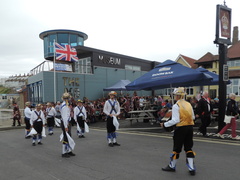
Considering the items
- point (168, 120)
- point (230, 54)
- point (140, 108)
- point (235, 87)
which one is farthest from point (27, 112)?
point (230, 54)

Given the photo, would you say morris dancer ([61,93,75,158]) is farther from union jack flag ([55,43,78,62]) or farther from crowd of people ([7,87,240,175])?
union jack flag ([55,43,78,62])

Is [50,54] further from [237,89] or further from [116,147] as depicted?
[237,89]

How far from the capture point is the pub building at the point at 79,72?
17812mm

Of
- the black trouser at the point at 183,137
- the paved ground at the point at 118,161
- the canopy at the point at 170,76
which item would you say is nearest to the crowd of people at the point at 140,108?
the canopy at the point at 170,76

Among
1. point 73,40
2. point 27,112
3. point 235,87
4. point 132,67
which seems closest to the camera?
point 27,112

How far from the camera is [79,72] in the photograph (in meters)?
21.2

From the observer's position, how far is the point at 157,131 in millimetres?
9586

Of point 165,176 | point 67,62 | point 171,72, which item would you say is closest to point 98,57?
point 67,62

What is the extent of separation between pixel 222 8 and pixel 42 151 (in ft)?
29.2

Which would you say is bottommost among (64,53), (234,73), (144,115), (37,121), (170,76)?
(144,115)

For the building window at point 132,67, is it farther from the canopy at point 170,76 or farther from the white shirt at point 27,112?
the white shirt at point 27,112

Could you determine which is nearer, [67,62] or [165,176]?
[165,176]

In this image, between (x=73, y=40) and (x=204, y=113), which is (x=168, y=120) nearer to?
(x=204, y=113)

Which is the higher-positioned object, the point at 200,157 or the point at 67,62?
the point at 67,62
